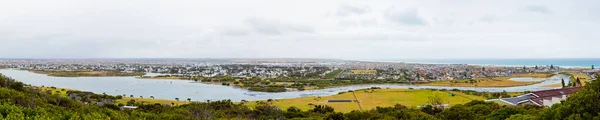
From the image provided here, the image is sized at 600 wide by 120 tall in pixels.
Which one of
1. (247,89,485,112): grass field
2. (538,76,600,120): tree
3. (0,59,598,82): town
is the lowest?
(247,89,485,112): grass field

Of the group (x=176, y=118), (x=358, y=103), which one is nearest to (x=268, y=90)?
(x=358, y=103)

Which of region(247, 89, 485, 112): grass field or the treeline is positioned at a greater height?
the treeline

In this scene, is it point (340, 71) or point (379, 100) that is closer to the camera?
point (379, 100)

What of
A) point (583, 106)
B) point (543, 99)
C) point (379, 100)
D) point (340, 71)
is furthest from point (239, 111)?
point (340, 71)

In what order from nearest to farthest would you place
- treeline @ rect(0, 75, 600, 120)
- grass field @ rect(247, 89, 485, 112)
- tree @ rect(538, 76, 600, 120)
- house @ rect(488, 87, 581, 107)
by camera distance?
tree @ rect(538, 76, 600, 120)
treeline @ rect(0, 75, 600, 120)
house @ rect(488, 87, 581, 107)
grass field @ rect(247, 89, 485, 112)

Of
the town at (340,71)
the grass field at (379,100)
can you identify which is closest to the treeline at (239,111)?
the grass field at (379,100)

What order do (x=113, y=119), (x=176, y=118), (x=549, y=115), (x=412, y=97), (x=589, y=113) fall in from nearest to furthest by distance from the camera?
(x=589, y=113), (x=549, y=115), (x=113, y=119), (x=176, y=118), (x=412, y=97)

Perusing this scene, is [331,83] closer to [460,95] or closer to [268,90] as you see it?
[268,90]

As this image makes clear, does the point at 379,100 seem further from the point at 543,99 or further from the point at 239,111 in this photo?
the point at 239,111

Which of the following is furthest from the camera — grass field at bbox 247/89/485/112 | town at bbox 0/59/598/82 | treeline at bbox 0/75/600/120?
town at bbox 0/59/598/82

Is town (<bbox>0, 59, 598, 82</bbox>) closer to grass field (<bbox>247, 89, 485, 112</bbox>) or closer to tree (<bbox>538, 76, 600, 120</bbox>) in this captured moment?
grass field (<bbox>247, 89, 485, 112</bbox>)

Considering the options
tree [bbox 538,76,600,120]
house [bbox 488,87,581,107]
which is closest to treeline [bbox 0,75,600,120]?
tree [bbox 538,76,600,120]
